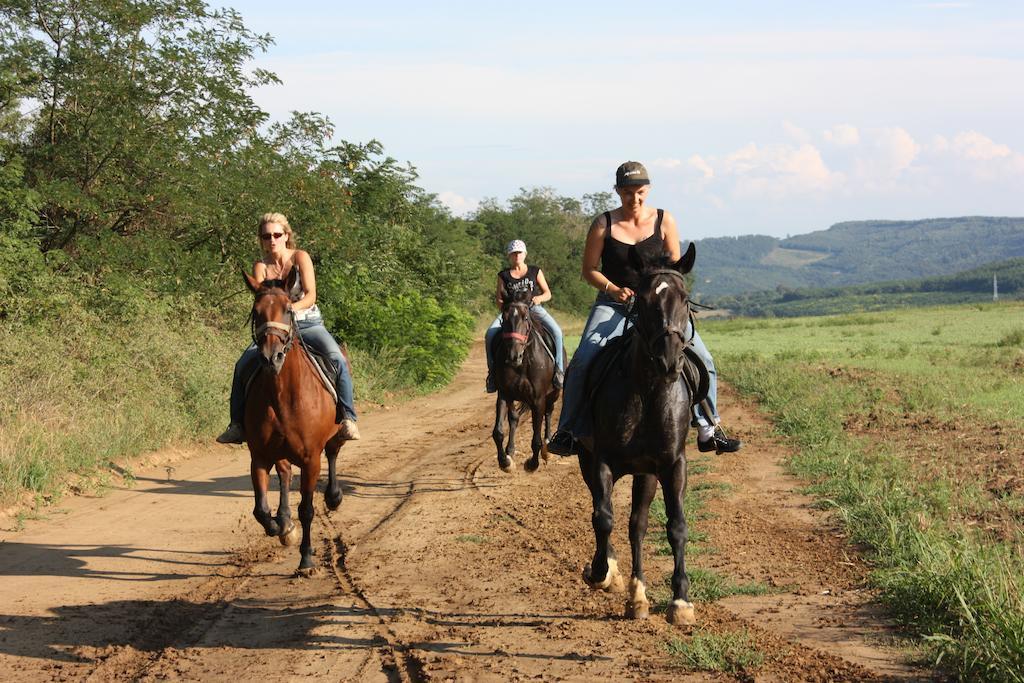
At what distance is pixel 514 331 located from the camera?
13.0 metres

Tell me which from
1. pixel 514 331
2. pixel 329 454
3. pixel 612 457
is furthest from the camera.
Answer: pixel 514 331

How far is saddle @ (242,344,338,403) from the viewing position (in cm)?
877

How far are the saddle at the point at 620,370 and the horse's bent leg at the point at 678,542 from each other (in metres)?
0.57

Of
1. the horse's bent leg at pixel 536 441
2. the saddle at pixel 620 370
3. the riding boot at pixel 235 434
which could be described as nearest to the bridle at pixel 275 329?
the riding boot at pixel 235 434

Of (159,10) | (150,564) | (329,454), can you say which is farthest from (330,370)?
(159,10)

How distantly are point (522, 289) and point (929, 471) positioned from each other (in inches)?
215

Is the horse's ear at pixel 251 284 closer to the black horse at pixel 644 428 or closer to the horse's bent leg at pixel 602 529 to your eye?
the black horse at pixel 644 428

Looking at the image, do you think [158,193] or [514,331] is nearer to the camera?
[514,331]

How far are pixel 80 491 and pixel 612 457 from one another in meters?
7.76

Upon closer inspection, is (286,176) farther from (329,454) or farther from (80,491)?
(329,454)

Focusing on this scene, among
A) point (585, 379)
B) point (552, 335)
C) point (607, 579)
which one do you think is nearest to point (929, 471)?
point (552, 335)

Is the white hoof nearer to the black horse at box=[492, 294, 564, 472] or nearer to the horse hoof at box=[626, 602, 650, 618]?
the horse hoof at box=[626, 602, 650, 618]

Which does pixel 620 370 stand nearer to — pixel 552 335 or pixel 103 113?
pixel 552 335

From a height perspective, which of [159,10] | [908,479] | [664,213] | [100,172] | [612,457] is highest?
[159,10]
